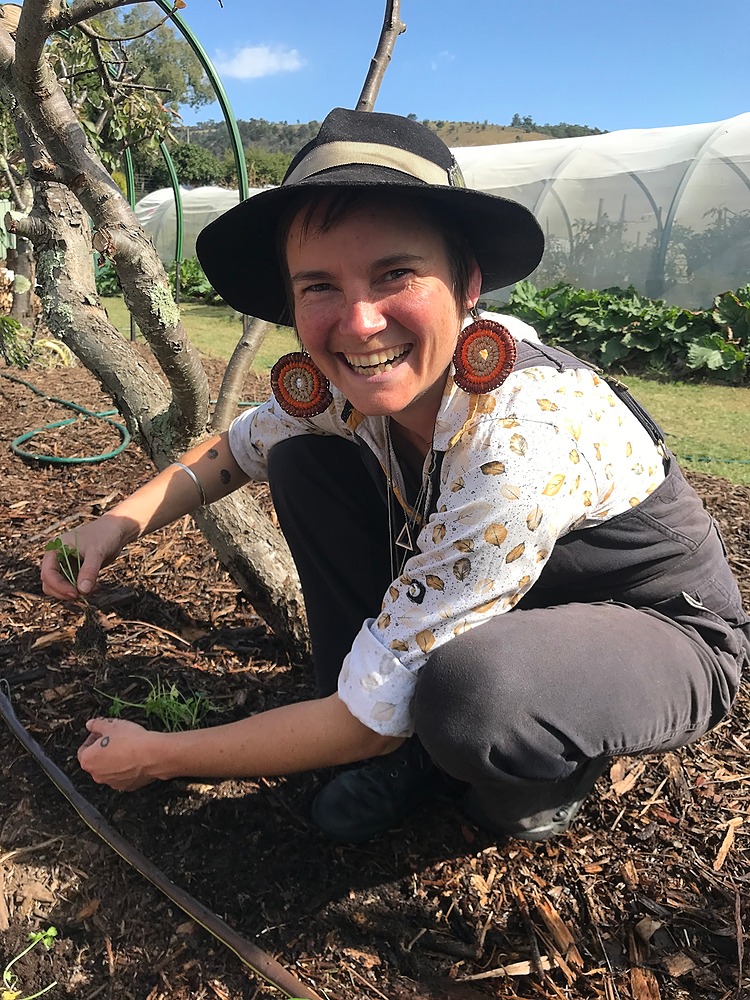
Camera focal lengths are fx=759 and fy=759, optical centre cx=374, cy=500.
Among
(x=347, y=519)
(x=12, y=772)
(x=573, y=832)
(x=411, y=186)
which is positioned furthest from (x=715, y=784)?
(x=12, y=772)

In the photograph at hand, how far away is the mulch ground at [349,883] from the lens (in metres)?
1.37

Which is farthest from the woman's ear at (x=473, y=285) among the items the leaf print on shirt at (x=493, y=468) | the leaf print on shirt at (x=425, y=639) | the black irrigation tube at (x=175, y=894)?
the black irrigation tube at (x=175, y=894)

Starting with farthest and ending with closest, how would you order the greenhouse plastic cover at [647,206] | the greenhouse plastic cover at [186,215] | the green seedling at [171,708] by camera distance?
the greenhouse plastic cover at [186,215], the greenhouse plastic cover at [647,206], the green seedling at [171,708]

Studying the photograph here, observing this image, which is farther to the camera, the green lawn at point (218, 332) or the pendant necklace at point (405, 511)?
the green lawn at point (218, 332)

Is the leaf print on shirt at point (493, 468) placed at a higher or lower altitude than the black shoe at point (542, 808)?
higher

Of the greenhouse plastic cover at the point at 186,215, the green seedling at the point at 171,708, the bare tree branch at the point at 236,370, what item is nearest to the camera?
the green seedling at the point at 171,708

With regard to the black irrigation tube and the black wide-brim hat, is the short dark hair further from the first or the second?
the black irrigation tube

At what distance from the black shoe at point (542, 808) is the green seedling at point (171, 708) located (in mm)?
690

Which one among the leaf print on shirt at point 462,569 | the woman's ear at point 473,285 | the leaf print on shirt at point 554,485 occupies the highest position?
the woman's ear at point 473,285

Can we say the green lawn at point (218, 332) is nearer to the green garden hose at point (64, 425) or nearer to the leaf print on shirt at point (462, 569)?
the green garden hose at point (64, 425)

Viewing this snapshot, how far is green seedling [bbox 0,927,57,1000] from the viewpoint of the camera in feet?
4.46

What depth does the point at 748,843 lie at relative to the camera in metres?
1.63

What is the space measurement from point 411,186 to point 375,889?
1310 millimetres

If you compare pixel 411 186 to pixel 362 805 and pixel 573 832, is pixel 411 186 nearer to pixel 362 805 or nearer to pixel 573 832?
pixel 362 805
